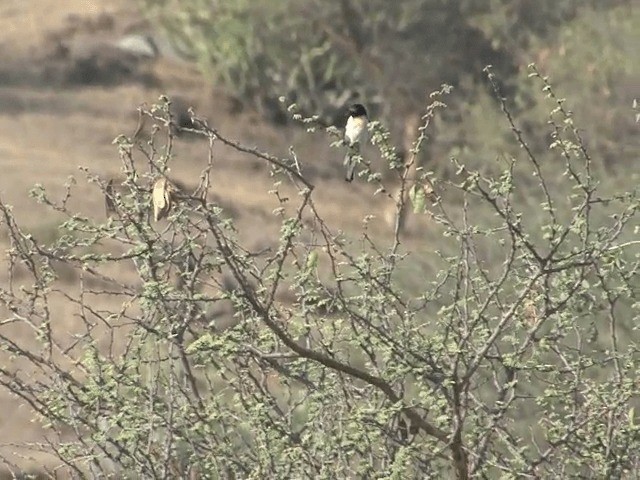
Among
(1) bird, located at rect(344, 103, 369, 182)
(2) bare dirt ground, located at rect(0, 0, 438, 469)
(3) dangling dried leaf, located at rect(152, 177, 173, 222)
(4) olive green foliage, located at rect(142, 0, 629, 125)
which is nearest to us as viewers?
(3) dangling dried leaf, located at rect(152, 177, 173, 222)

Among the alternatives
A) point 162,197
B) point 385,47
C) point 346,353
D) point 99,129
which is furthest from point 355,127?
point 99,129

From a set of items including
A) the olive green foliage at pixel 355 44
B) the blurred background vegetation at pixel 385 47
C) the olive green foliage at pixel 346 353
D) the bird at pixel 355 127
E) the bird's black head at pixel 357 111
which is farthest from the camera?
the olive green foliage at pixel 355 44

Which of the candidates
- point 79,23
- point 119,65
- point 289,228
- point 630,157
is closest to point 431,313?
point 289,228

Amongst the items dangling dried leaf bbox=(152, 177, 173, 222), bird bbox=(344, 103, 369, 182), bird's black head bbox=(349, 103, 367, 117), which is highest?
bird's black head bbox=(349, 103, 367, 117)

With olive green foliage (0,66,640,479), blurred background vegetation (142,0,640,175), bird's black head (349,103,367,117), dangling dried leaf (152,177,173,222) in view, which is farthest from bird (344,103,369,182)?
blurred background vegetation (142,0,640,175)

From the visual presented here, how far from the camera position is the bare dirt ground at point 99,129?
56.4ft

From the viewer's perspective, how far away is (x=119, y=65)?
21.5 metres

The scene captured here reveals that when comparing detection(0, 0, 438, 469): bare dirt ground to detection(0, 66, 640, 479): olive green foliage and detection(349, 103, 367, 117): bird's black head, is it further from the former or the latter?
detection(0, 66, 640, 479): olive green foliage

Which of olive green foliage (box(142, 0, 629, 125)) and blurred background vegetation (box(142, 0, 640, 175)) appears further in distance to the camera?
olive green foliage (box(142, 0, 629, 125))

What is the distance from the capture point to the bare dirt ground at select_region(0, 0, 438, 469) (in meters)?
17.2

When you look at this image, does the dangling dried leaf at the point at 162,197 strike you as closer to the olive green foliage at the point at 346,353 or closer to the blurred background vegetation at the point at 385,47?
the olive green foliage at the point at 346,353

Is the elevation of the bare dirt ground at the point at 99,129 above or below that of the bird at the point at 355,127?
above

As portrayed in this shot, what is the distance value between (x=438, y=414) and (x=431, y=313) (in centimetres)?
389

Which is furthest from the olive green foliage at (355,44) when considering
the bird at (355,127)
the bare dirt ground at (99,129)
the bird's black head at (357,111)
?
the bird at (355,127)
